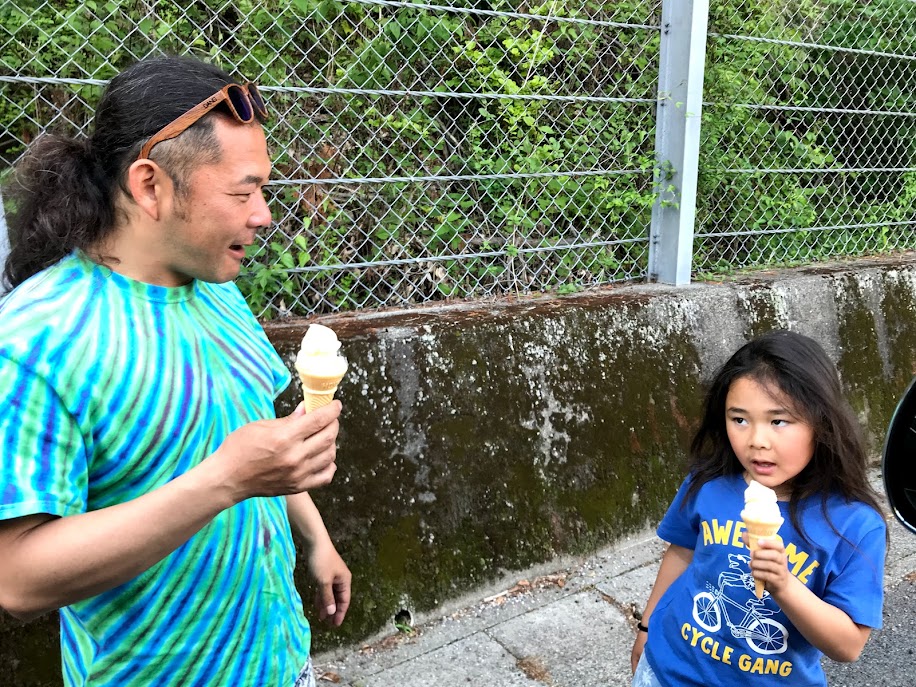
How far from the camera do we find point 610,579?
3.26 metres

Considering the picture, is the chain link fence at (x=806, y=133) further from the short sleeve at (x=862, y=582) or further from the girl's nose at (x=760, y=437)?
the short sleeve at (x=862, y=582)

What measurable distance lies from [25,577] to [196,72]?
908mm

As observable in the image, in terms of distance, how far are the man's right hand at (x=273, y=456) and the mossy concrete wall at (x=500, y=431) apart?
4.97ft

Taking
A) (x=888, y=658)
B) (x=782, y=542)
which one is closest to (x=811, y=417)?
(x=782, y=542)

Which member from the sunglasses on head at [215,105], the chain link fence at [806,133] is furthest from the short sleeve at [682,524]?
the chain link fence at [806,133]

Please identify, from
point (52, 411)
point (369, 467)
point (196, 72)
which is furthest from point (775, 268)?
point (52, 411)

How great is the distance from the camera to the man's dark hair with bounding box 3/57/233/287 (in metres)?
1.31

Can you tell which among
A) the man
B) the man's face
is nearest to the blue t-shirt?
the man

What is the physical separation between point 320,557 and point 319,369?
641mm

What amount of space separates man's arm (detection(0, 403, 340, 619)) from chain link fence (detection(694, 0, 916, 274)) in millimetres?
3557

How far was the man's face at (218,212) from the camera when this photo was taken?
1314 millimetres

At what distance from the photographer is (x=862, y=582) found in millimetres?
1541

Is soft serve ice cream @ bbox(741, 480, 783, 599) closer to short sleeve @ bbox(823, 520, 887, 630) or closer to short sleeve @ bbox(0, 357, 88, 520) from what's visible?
short sleeve @ bbox(823, 520, 887, 630)

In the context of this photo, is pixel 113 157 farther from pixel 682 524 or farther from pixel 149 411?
pixel 682 524
